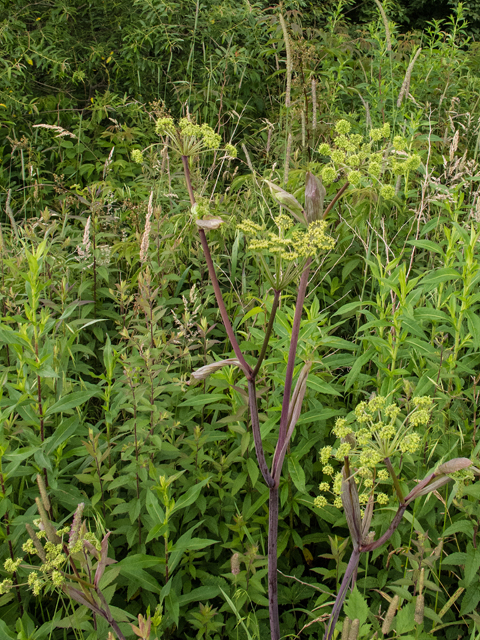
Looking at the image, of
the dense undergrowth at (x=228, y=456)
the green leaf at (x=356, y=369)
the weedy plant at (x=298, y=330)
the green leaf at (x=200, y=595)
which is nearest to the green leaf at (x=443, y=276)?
the dense undergrowth at (x=228, y=456)

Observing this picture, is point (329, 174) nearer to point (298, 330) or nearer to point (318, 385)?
point (298, 330)

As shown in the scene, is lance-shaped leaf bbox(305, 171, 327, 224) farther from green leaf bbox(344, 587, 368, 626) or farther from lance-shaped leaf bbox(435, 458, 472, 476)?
green leaf bbox(344, 587, 368, 626)

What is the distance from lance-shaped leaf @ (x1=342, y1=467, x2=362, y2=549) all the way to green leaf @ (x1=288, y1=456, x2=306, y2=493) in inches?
20.7

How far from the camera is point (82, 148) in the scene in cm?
443

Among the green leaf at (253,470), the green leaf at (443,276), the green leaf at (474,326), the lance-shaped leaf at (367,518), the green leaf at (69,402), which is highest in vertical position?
the green leaf at (443,276)

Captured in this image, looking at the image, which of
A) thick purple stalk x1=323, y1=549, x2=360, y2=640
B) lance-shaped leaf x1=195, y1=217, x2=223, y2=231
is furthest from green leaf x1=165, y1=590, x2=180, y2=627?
lance-shaped leaf x1=195, y1=217, x2=223, y2=231

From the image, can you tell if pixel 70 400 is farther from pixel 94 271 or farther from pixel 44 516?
pixel 94 271

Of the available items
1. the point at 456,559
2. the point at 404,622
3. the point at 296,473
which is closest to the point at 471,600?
the point at 456,559

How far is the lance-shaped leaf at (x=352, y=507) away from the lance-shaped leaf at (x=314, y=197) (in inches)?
21.1

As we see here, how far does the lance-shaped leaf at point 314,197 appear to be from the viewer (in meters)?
1.08

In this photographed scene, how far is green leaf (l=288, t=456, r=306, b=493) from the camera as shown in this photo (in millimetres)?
1539

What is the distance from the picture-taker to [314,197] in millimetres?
1083

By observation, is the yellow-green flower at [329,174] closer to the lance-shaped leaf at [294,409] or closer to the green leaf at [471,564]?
the lance-shaped leaf at [294,409]

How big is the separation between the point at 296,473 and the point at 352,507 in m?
0.63
